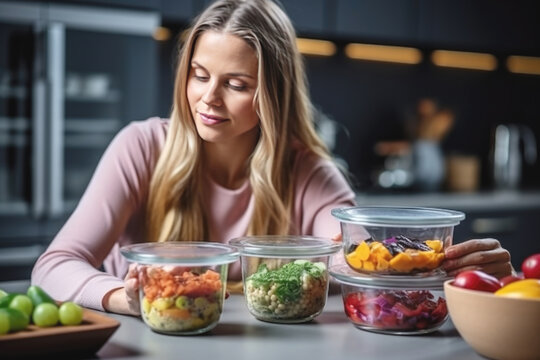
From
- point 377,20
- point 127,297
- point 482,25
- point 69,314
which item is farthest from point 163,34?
point 69,314

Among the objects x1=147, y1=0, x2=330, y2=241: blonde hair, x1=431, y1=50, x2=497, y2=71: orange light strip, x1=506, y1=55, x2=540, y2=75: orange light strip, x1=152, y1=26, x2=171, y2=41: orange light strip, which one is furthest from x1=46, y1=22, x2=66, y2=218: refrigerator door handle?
x1=506, y1=55, x2=540, y2=75: orange light strip

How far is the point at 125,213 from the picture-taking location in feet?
5.92

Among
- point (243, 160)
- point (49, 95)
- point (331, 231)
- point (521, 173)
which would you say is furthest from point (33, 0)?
point (521, 173)

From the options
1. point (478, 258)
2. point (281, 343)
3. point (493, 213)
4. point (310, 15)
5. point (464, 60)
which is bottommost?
point (493, 213)

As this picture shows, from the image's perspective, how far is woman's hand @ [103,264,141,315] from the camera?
1319mm

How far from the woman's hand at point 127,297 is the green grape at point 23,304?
193mm

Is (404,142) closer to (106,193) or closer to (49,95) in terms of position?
(49,95)

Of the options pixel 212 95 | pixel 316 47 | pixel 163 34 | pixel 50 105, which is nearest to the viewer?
pixel 212 95

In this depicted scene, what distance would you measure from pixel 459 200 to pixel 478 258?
261 cm

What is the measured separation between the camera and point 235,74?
5.78 feet

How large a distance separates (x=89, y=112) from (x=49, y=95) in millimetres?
199

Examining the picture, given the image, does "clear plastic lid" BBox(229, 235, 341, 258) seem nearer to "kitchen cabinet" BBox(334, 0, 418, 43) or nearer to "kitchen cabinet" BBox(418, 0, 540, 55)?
"kitchen cabinet" BBox(334, 0, 418, 43)

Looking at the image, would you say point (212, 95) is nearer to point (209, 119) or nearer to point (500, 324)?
point (209, 119)

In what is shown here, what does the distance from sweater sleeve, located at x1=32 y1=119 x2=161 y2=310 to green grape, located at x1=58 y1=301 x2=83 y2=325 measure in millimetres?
288
